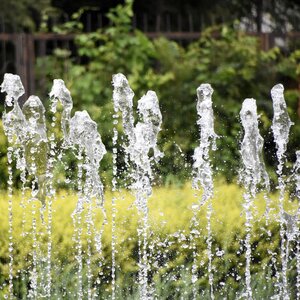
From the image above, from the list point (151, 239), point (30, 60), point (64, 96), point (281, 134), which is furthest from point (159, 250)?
point (30, 60)

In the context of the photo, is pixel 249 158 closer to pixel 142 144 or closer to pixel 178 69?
pixel 142 144

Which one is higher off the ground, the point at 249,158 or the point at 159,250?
the point at 249,158

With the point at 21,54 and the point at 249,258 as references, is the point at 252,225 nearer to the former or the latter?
the point at 249,258

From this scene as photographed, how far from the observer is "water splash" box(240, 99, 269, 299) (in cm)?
381

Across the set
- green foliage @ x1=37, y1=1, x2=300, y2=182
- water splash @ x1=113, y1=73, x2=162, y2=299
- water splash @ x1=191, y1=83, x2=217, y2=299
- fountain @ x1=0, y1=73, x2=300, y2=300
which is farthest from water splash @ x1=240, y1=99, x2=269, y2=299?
green foliage @ x1=37, y1=1, x2=300, y2=182

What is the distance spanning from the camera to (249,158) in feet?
13.8

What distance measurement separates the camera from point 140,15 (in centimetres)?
1013

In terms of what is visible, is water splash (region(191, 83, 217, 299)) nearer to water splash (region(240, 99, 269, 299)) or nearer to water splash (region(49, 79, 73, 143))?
water splash (region(240, 99, 269, 299))

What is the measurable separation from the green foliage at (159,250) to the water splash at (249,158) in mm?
58

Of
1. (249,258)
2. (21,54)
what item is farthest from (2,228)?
(21,54)

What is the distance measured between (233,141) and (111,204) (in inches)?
85.9

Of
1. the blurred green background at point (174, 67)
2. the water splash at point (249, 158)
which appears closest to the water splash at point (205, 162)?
the water splash at point (249, 158)

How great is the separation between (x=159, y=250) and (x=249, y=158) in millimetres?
649

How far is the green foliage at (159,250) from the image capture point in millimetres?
3748
